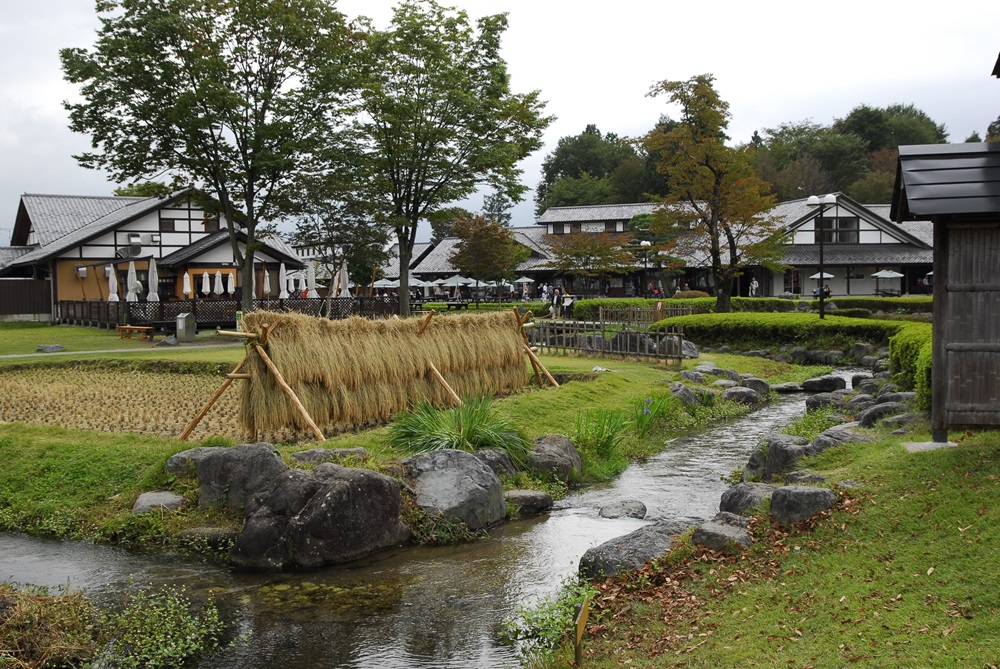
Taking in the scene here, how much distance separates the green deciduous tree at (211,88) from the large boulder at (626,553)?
24.1m

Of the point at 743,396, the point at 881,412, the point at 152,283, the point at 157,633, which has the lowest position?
the point at 157,633

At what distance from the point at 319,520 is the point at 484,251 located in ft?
142

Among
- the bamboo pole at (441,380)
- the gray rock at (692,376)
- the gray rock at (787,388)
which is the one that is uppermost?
the bamboo pole at (441,380)

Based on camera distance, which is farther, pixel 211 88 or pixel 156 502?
pixel 211 88

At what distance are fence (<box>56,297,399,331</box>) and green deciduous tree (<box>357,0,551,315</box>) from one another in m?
3.25

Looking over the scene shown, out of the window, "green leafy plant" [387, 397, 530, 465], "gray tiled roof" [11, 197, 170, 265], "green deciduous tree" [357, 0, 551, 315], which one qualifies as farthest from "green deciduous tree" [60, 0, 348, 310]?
the window

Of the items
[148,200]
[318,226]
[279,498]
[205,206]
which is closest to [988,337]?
[279,498]

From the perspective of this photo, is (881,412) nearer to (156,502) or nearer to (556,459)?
(556,459)

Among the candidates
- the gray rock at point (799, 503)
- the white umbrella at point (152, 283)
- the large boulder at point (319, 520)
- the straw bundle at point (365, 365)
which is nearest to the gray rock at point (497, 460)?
the large boulder at point (319, 520)

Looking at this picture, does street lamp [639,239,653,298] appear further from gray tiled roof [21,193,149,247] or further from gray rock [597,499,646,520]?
gray rock [597,499,646,520]

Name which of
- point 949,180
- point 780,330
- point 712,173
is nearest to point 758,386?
point 780,330

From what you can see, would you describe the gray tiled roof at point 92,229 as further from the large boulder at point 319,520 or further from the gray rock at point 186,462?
the large boulder at point 319,520

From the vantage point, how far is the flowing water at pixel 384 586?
7.23m

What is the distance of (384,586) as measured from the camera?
884 cm
